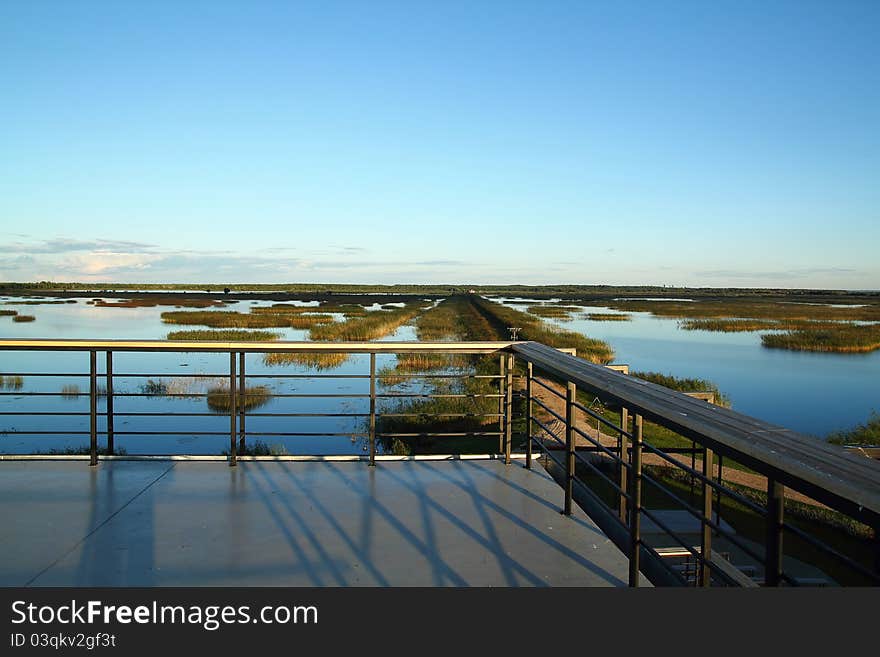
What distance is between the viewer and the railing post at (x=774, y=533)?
4.80 ft

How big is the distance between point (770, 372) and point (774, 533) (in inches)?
815

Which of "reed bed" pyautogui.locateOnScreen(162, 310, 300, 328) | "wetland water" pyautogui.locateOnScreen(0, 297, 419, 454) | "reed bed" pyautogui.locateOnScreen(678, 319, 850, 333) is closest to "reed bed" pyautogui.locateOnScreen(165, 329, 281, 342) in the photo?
"wetland water" pyautogui.locateOnScreen(0, 297, 419, 454)

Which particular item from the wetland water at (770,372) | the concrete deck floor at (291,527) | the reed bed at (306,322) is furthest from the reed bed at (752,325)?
the concrete deck floor at (291,527)

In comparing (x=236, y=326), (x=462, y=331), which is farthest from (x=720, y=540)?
(x=236, y=326)

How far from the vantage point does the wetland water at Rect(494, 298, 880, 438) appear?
46.3ft

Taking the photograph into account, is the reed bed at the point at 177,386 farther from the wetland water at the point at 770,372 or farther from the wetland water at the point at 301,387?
the wetland water at the point at 770,372

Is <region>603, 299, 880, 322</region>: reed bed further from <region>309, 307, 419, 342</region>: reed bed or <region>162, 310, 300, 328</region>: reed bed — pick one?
<region>162, 310, 300, 328</region>: reed bed

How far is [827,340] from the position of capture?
27.1m

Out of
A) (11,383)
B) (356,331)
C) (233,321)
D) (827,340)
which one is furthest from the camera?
(233,321)

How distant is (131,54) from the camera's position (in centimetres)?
1169

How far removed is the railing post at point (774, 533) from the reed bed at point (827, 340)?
90.2 ft

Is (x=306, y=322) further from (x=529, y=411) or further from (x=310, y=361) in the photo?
(x=529, y=411)

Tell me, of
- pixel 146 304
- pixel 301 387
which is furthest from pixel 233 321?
pixel 146 304
